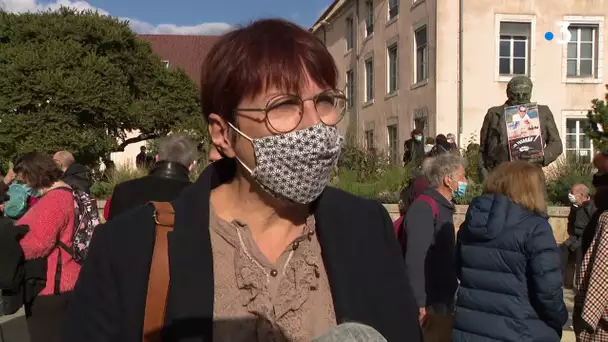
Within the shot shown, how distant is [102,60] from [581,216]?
2186cm

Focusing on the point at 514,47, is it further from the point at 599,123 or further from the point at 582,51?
the point at 599,123

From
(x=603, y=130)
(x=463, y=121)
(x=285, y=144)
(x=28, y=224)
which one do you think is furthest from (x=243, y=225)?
(x=463, y=121)

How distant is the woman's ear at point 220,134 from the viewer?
82.4 inches

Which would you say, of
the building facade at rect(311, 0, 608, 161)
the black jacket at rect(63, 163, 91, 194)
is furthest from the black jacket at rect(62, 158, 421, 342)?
the building facade at rect(311, 0, 608, 161)

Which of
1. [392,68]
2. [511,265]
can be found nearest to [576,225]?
[511,265]

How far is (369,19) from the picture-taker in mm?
30297

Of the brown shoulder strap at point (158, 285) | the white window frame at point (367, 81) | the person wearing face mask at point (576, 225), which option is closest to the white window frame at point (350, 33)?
the white window frame at point (367, 81)

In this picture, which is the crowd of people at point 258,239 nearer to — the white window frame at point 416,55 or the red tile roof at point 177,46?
the white window frame at point 416,55

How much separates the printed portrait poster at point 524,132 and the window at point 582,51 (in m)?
18.5

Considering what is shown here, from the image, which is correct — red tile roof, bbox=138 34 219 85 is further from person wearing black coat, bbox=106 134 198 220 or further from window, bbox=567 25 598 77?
person wearing black coat, bbox=106 134 198 220

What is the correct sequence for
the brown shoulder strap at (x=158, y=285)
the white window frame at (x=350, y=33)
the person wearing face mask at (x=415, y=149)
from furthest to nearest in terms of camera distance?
1. the white window frame at (x=350, y=33)
2. the person wearing face mask at (x=415, y=149)
3. the brown shoulder strap at (x=158, y=285)

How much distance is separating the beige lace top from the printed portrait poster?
4.69 meters

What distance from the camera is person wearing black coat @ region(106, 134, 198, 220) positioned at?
16.0 feet

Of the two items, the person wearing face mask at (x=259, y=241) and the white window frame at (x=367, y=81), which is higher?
the white window frame at (x=367, y=81)
